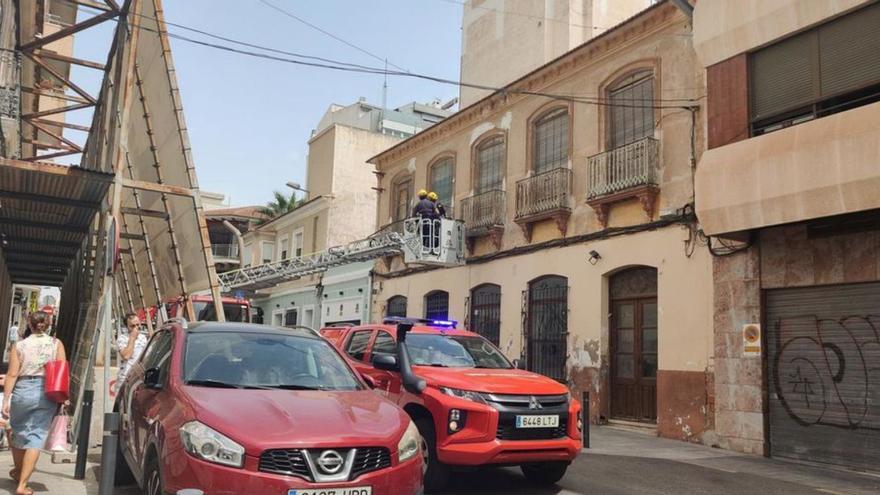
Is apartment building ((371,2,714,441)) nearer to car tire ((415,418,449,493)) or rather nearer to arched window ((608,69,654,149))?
arched window ((608,69,654,149))

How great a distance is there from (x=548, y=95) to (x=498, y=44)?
40.9 ft

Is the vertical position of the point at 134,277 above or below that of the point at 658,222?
below

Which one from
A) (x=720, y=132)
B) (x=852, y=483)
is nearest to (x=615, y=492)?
(x=852, y=483)

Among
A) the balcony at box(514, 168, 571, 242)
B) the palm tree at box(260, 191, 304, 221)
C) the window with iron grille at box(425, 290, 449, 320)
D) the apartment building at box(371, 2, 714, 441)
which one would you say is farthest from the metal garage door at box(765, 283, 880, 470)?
the palm tree at box(260, 191, 304, 221)

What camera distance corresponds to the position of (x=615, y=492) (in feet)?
25.7

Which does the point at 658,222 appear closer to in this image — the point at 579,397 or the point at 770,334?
the point at 770,334

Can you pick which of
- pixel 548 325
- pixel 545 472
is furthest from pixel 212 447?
pixel 548 325

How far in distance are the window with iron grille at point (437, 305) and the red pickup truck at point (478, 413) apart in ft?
41.9

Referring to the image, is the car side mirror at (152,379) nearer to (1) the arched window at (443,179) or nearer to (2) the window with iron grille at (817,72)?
(2) the window with iron grille at (817,72)

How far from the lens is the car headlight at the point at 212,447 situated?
4.63m

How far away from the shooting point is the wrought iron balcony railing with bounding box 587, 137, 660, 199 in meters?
14.1

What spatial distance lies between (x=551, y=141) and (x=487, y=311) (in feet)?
16.4

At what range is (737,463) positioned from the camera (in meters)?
10.5

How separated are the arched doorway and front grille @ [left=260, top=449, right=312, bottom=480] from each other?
10.7m
